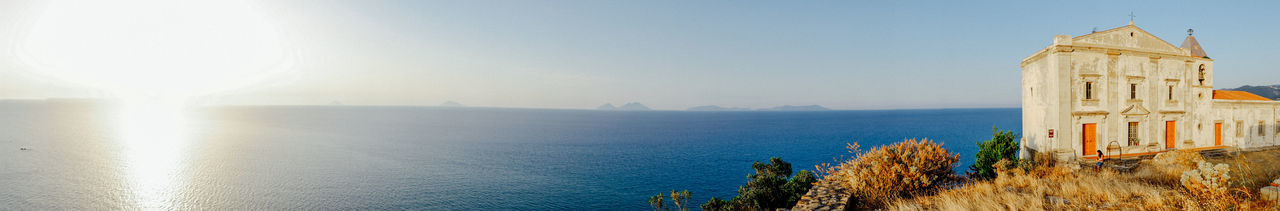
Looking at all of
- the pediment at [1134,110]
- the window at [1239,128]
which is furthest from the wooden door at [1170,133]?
the window at [1239,128]

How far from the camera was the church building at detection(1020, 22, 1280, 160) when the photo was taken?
774 inches

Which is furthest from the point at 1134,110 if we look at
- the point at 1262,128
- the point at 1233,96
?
the point at 1262,128

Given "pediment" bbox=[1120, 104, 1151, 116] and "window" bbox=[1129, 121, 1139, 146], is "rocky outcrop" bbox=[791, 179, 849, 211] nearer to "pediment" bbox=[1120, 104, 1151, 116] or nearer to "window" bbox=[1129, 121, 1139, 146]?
"pediment" bbox=[1120, 104, 1151, 116]

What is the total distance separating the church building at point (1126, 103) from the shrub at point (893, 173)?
1323 cm

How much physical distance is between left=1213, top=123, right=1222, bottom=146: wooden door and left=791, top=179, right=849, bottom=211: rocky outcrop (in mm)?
26776

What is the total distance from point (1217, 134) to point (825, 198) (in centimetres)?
2889

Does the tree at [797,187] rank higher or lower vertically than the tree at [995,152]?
lower

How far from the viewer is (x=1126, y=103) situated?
67.8ft

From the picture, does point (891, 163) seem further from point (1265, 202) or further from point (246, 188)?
point (246, 188)

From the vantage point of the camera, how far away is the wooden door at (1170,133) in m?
21.8

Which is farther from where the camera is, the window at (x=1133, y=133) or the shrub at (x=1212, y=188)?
the window at (x=1133, y=133)

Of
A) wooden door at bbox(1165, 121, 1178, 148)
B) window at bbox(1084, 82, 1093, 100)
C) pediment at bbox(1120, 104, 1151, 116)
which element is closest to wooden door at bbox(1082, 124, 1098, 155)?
window at bbox(1084, 82, 1093, 100)

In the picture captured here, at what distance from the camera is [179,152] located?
267 ft

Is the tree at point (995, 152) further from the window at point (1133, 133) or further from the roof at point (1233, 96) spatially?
the roof at point (1233, 96)
